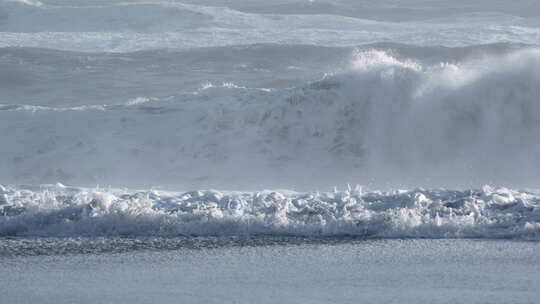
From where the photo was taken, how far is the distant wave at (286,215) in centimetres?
834

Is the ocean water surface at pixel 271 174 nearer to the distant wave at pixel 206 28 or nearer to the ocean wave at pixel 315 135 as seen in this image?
the ocean wave at pixel 315 135

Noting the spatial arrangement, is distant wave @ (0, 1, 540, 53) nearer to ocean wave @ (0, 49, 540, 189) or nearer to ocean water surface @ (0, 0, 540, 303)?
ocean water surface @ (0, 0, 540, 303)

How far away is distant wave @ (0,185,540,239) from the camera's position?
8.34 m

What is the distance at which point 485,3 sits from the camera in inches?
1427

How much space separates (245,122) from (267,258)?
20.2 ft

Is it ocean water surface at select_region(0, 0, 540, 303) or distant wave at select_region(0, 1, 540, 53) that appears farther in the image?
distant wave at select_region(0, 1, 540, 53)

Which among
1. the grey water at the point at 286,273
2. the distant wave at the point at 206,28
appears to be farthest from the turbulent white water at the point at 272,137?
the distant wave at the point at 206,28

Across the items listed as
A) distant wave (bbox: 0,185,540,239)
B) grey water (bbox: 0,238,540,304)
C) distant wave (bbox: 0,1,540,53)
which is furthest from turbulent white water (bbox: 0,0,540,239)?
distant wave (bbox: 0,1,540,53)

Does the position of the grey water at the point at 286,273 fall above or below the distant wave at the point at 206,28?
above

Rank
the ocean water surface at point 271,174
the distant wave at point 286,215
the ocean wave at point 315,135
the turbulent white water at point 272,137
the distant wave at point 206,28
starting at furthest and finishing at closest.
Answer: the distant wave at point 206,28, the ocean wave at point 315,135, the turbulent white water at point 272,137, the distant wave at point 286,215, the ocean water surface at point 271,174

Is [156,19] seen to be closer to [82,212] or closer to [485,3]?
[485,3]

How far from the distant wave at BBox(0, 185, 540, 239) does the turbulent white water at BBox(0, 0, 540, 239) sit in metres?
0.02

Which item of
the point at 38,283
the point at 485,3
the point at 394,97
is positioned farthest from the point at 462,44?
the point at 38,283

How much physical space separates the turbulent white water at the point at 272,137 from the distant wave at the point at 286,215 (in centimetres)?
2
